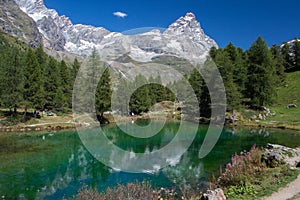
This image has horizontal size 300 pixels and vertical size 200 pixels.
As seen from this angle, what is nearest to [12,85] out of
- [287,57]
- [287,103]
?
[287,103]

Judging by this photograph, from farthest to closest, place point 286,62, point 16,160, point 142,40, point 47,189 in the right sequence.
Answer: point 286,62
point 142,40
point 16,160
point 47,189

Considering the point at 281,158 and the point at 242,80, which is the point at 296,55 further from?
the point at 281,158

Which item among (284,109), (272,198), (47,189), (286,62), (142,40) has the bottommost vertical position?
(47,189)

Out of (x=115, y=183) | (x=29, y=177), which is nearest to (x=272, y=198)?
(x=115, y=183)

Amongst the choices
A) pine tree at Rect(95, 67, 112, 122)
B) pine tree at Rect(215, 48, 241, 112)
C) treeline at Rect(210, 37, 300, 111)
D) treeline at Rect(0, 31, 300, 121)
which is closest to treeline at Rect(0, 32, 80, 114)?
treeline at Rect(0, 31, 300, 121)

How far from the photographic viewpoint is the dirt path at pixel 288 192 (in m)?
10.0

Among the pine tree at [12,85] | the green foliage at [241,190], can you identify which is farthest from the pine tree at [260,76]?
the pine tree at [12,85]

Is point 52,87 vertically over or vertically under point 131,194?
over

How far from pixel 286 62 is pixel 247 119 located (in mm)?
42271

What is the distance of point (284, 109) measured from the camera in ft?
162

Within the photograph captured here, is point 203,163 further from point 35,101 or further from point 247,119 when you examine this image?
point 35,101

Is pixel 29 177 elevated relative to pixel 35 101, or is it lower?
lower

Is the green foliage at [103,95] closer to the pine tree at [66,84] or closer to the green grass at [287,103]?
the pine tree at [66,84]

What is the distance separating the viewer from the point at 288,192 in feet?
34.3
